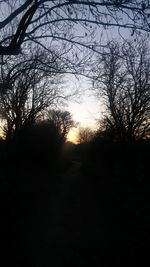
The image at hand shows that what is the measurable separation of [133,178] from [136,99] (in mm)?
7324

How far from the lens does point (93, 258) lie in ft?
19.2

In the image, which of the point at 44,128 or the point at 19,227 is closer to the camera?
the point at 19,227

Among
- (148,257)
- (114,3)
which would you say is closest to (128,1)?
(114,3)

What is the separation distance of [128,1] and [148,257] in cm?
543

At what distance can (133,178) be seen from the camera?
20.7m

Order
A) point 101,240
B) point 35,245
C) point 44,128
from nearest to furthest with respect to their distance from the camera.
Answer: point 35,245
point 101,240
point 44,128

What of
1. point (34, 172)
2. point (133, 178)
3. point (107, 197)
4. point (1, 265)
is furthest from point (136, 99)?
point (1, 265)

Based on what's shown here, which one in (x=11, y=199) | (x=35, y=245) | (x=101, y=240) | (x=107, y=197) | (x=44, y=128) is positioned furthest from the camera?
(x=44, y=128)

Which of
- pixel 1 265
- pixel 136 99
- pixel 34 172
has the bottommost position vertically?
pixel 1 265

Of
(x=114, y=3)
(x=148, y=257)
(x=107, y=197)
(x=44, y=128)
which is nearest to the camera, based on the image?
(x=114, y=3)

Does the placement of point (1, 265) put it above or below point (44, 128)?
below

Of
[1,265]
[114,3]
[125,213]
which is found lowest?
[1,265]

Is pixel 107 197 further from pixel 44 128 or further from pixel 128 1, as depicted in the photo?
pixel 44 128

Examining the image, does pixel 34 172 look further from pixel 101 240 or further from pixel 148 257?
pixel 148 257
